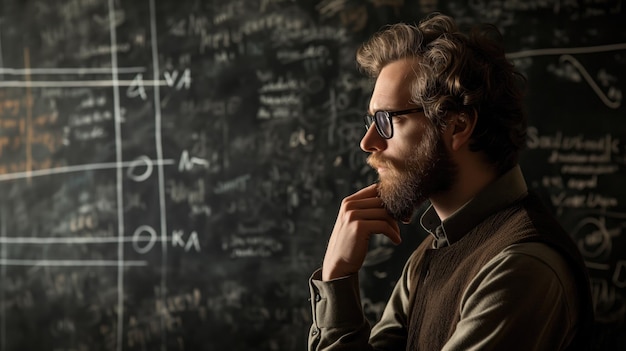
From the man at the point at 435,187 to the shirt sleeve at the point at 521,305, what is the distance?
60mm

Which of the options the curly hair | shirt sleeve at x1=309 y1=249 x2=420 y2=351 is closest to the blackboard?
the curly hair

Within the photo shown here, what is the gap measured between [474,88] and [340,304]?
61cm

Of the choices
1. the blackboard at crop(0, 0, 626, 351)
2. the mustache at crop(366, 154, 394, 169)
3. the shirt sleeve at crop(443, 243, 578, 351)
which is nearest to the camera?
the shirt sleeve at crop(443, 243, 578, 351)

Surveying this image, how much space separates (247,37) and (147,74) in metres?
0.55

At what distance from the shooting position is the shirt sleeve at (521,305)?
1304mm

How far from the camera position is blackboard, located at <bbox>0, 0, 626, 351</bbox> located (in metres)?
2.65

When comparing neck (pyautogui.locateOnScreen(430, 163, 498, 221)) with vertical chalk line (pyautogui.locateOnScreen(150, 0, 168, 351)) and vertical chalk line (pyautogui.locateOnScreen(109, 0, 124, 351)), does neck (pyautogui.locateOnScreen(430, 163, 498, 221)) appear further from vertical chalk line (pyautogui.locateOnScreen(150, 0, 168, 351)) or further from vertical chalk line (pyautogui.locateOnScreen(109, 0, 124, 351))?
vertical chalk line (pyautogui.locateOnScreen(109, 0, 124, 351))

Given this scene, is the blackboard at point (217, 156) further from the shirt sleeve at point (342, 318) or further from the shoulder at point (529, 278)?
the shoulder at point (529, 278)

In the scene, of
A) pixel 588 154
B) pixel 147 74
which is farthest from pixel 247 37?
pixel 588 154

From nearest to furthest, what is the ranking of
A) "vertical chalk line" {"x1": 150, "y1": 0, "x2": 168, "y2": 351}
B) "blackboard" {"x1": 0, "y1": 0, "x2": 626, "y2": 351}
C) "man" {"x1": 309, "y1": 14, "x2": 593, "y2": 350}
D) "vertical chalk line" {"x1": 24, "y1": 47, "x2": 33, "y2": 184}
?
"man" {"x1": 309, "y1": 14, "x2": 593, "y2": 350}, "blackboard" {"x1": 0, "y1": 0, "x2": 626, "y2": 351}, "vertical chalk line" {"x1": 150, "y1": 0, "x2": 168, "y2": 351}, "vertical chalk line" {"x1": 24, "y1": 47, "x2": 33, "y2": 184}

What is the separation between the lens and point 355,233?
5.70 feet

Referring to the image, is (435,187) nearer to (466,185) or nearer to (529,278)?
(466,185)

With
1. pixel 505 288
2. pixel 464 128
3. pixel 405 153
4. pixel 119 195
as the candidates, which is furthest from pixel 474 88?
pixel 119 195

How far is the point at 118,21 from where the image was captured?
3471 mm
